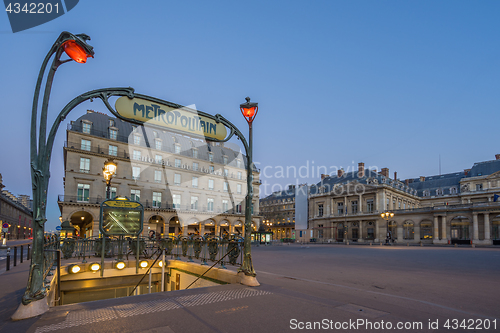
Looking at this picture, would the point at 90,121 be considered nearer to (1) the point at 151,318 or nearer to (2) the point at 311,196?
(1) the point at 151,318

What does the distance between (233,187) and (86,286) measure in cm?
4722

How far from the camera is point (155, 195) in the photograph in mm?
49656

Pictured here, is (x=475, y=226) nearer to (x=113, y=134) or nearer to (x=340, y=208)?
(x=340, y=208)

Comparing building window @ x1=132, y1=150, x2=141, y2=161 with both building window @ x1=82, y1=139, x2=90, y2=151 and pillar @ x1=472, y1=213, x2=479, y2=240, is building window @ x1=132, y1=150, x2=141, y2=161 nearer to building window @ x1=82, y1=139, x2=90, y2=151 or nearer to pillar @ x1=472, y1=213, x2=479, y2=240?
building window @ x1=82, y1=139, x2=90, y2=151

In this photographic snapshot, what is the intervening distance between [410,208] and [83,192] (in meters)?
66.6

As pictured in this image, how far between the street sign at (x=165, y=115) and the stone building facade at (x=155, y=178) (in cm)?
3918

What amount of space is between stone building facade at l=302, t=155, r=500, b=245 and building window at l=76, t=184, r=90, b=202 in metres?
49.0

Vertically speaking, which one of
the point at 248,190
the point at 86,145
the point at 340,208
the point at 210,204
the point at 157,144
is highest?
the point at 157,144

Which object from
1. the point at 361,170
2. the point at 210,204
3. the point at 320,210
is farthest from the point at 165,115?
the point at 320,210

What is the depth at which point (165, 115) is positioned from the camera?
7.36 meters

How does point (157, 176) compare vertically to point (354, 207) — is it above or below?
above

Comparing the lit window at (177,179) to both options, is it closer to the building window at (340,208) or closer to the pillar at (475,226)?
the building window at (340,208)

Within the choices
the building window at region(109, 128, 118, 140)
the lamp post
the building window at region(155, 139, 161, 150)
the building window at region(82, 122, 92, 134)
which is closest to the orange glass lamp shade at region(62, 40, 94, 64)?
the lamp post

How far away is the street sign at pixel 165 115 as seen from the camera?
22.5 ft
